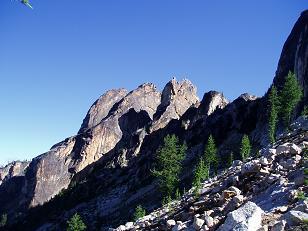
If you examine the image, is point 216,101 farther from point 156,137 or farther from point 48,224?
point 48,224

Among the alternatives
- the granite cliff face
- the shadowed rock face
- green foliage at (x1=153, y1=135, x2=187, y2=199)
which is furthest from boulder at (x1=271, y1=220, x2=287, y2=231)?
the shadowed rock face

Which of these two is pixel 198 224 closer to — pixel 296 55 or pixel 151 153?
pixel 296 55

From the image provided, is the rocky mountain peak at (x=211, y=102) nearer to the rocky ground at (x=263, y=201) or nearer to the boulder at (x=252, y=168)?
the rocky ground at (x=263, y=201)

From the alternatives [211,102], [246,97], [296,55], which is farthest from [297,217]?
[211,102]

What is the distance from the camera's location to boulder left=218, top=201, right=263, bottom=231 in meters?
15.0

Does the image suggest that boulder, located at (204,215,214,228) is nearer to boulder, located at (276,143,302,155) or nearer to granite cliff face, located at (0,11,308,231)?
boulder, located at (276,143,302,155)

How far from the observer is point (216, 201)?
24000 millimetres

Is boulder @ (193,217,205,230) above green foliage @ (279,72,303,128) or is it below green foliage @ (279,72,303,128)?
below

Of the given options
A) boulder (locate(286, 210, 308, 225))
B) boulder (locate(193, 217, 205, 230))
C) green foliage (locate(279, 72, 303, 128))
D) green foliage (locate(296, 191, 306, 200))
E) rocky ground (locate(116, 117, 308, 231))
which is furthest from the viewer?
green foliage (locate(279, 72, 303, 128))

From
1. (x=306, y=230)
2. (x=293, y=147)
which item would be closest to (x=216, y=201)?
(x=293, y=147)

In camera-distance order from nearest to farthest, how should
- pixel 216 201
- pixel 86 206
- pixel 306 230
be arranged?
pixel 306 230 < pixel 216 201 < pixel 86 206

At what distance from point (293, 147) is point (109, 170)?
166m

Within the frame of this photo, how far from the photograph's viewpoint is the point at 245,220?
15375mm

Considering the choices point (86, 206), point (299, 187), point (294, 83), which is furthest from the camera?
point (86, 206)
